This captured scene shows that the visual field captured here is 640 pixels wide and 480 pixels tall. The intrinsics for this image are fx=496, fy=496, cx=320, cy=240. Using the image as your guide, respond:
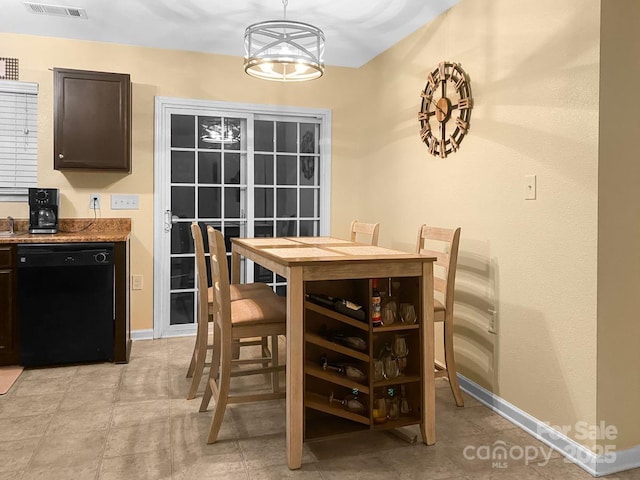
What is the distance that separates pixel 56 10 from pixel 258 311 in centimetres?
262

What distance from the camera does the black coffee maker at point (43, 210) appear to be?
3695 millimetres

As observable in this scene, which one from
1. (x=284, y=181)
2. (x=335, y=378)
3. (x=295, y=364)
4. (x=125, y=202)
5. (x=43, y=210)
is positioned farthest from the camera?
(x=284, y=181)

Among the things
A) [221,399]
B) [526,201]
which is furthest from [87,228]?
[526,201]

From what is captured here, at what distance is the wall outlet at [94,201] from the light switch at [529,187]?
3.22 meters

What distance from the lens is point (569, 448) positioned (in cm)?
224

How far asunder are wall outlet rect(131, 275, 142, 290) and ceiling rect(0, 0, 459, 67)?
6.29ft

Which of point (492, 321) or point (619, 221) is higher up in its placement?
point (619, 221)

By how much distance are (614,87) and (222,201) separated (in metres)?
3.14

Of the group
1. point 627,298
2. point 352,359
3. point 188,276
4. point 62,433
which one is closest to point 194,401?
point 62,433

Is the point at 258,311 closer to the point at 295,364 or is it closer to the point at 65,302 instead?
the point at 295,364

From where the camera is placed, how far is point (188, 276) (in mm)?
4352

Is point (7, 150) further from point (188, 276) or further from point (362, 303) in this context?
point (362, 303)

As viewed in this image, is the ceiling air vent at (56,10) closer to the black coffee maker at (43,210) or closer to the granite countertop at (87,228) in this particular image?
the black coffee maker at (43,210)

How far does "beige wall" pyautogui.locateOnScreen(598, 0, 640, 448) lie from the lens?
210 cm
